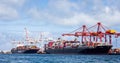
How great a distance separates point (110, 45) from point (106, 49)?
3.38 metres

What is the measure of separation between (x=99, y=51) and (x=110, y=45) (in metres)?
7.29

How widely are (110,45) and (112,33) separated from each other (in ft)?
23.1

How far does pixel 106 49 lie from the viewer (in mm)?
199000

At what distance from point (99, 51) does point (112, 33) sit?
42.2 feet

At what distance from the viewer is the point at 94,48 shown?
655 ft

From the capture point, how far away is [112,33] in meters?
200

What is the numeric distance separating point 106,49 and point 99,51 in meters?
4.19

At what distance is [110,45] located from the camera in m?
200

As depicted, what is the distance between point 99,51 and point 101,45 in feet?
12.0

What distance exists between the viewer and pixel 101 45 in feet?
653

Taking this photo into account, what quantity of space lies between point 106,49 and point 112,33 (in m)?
9.92

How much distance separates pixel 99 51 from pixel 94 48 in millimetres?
3357

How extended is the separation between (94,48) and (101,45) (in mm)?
4405
